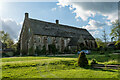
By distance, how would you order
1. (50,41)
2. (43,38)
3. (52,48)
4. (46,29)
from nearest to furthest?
(43,38) < (52,48) < (50,41) < (46,29)

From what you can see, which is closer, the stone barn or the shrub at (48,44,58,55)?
the stone barn

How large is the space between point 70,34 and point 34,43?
60.6 ft

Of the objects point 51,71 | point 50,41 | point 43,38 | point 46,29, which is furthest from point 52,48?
point 51,71

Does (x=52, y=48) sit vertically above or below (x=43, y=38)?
below

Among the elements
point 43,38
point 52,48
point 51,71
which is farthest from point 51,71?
point 52,48

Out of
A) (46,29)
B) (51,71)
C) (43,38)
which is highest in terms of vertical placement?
(46,29)

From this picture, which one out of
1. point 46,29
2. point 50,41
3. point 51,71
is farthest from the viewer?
point 46,29

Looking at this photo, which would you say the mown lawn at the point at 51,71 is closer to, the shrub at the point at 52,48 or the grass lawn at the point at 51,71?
the grass lawn at the point at 51,71

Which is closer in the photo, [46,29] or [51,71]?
[51,71]

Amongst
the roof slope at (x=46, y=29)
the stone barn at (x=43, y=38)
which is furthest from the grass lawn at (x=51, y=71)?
the roof slope at (x=46, y=29)

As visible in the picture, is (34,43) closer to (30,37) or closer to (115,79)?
(30,37)

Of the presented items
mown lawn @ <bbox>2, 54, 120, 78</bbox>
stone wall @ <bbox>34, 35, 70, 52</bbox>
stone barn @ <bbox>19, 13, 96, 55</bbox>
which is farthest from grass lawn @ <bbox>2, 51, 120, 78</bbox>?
stone wall @ <bbox>34, 35, 70, 52</bbox>

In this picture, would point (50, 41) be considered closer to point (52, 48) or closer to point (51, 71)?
point (52, 48)

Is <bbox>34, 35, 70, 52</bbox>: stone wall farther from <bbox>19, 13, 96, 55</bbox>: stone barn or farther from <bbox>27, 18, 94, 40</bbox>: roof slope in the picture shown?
<bbox>27, 18, 94, 40</bbox>: roof slope
